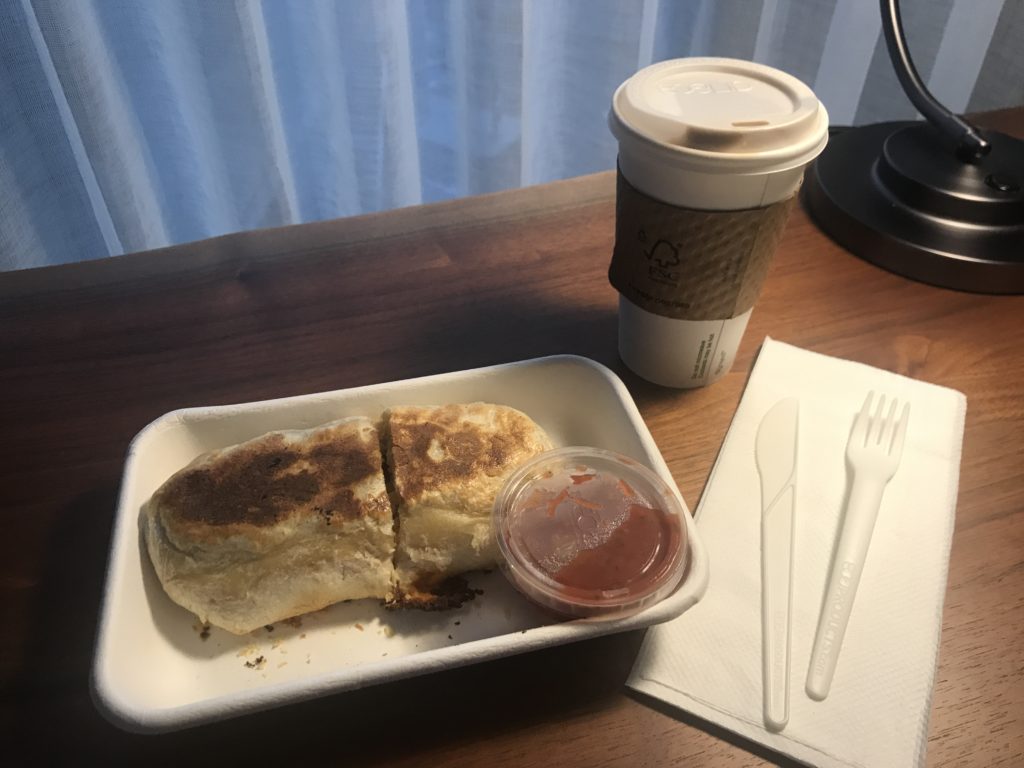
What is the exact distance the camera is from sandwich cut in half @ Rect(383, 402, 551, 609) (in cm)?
67

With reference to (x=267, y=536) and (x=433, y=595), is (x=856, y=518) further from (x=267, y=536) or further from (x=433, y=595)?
(x=267, y=536)

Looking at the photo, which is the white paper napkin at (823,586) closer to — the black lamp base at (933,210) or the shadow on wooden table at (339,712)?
the shadow on wooden table at (339,712)

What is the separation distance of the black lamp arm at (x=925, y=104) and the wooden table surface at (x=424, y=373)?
0.68ft

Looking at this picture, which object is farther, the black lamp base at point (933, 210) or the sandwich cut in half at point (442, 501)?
the black lamp base at point (933, 210)

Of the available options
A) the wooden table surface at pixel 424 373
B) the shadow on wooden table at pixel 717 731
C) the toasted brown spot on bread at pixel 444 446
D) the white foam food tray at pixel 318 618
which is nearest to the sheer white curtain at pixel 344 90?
the wooden table surface at pixel 424 373

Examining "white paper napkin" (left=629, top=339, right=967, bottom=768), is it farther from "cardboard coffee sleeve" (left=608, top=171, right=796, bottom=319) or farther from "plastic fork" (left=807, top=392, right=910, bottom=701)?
"cardboard coffee sleeve" (left=608, top=171, right=796, bottom=319)

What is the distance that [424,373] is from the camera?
90cm

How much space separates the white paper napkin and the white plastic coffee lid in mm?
308

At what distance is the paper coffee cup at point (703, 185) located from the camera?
67 centimetres

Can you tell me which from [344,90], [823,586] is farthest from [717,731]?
[344,90]

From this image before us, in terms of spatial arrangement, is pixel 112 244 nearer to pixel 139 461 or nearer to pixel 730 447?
pixel 139 461

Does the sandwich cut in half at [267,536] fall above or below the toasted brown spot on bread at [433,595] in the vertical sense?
above

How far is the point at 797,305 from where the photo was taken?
1.01 m

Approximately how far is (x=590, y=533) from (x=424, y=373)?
13.8 inches
